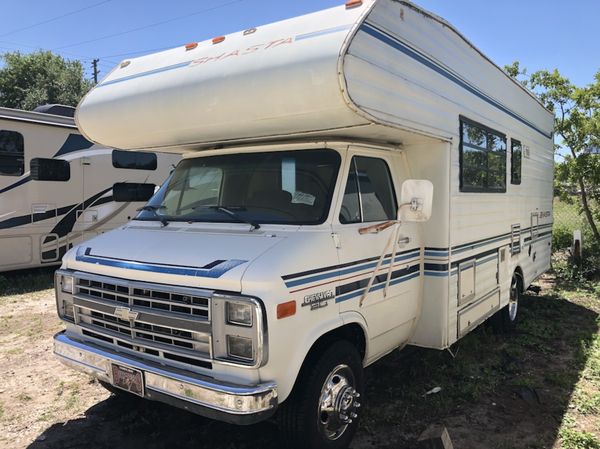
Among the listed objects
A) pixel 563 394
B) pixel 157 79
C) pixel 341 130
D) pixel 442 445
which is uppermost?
pixel 157 79

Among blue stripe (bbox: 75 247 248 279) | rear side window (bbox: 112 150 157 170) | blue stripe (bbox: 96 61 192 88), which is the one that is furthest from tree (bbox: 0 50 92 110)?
blue stripe (bbox: 75 247 248 279)

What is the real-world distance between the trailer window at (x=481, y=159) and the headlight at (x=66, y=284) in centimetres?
333

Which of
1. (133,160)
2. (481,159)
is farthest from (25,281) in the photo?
(481,159)

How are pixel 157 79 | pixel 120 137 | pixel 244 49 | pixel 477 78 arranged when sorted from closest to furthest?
pixel 244 49
pixel 157 79
pixel 120 137
pixel 477 78

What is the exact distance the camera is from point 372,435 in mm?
3791

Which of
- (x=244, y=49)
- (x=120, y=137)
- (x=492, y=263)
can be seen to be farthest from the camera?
(x=492, y=263)

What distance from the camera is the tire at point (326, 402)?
3.11m

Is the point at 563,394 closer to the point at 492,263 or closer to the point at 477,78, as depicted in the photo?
the point at 492,263

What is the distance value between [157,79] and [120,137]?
2.17 ft

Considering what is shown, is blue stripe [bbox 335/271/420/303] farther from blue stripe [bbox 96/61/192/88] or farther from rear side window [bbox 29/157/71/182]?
rear side window [bbox 29/157/71/182]

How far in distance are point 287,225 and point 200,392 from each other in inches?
46.6

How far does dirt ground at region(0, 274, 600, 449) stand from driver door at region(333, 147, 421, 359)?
0.62 metres

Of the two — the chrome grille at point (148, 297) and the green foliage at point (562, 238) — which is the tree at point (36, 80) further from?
the chrome grille at point (148, 297)

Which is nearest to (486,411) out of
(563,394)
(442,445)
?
(563,394)
